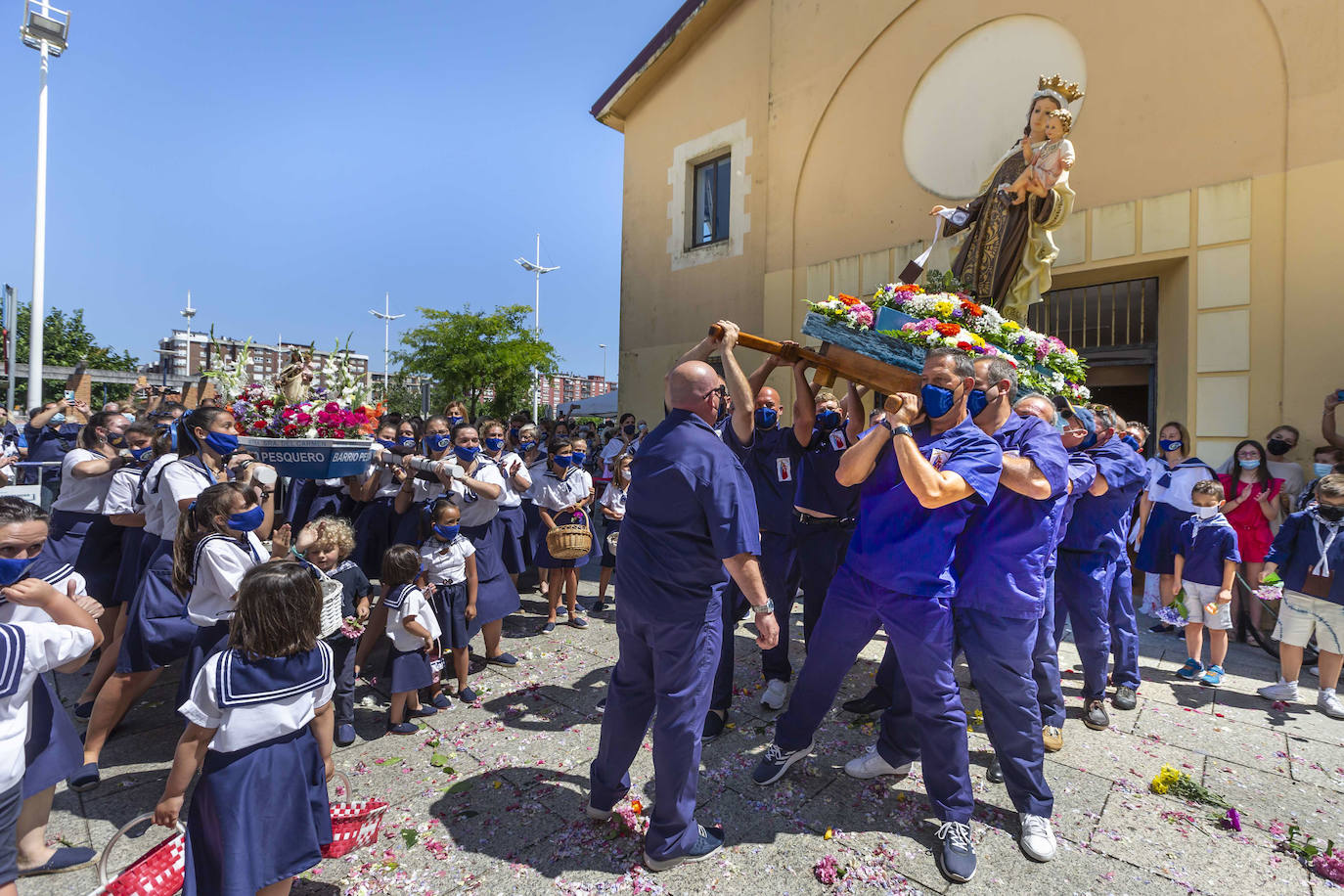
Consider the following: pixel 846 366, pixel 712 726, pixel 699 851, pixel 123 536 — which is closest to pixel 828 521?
pixel 846 366

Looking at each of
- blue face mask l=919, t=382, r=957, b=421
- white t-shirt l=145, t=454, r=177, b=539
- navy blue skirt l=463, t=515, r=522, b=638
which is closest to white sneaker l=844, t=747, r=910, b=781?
blue face mask l=919, t=382, r=957, b=421

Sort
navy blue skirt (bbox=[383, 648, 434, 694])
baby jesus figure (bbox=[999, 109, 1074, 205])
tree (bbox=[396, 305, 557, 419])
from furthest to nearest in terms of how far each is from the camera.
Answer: tree (bbox=[396, 305, 557, 419]) → baby jesus figure (bbox=[999, 109, 1074, 205]) → navy blue skirt (bbox=[383, 648, 434, 694])

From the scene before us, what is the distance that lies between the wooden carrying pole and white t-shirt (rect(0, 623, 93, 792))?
9.68ft

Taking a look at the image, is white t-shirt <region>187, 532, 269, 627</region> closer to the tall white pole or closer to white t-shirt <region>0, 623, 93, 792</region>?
white t-shirt <region>0, 623, 93, 792</region>

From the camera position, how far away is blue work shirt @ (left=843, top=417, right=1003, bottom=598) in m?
2.78

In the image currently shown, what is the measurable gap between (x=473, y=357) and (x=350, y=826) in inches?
965

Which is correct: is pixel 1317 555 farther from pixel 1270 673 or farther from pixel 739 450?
pixel 739 450

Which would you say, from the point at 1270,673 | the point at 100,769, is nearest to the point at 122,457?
the point at 100,769

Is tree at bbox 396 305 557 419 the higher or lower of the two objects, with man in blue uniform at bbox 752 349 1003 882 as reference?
higher

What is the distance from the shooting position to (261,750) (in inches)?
85.0

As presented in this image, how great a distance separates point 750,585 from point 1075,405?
3298 millimetres

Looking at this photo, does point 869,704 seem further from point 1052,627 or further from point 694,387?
point 694,387

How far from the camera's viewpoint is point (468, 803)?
312 centimetres

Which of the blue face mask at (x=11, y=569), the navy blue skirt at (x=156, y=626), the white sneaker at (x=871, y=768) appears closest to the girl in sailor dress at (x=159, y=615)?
the navy blue skirt at (x=156, y=626)
